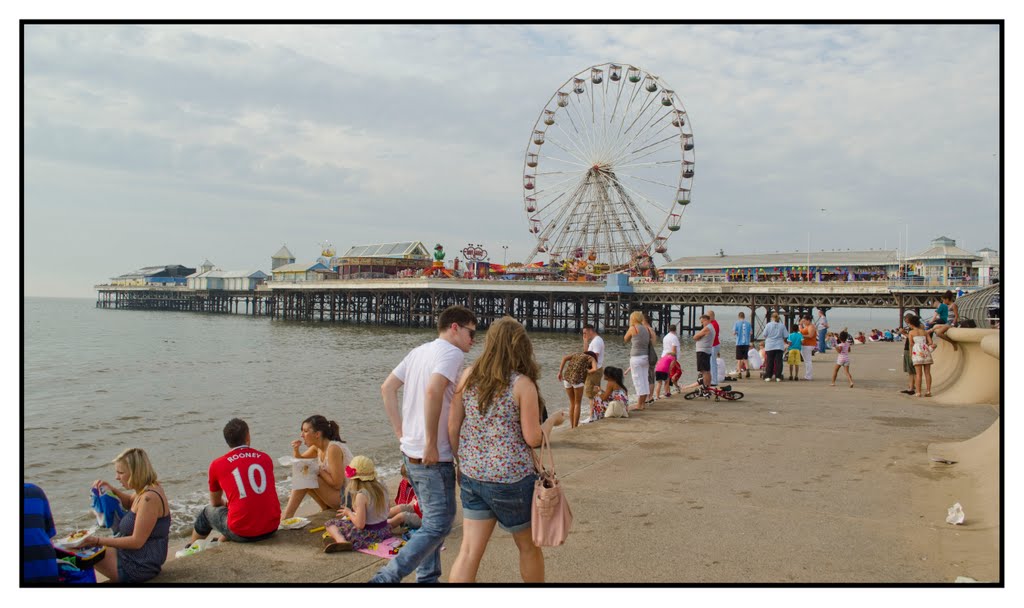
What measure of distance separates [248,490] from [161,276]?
4628 inches

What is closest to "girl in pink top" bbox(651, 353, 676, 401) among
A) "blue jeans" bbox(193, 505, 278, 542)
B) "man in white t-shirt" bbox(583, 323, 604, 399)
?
"man in white t-shirt" bbox(583, 323, 604, 399)

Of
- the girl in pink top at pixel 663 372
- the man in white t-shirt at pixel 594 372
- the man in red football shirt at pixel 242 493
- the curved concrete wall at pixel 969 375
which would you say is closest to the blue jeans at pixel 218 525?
the man in red football shirt at pixel 242 493

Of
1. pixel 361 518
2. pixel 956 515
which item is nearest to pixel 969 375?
pixel 956 515

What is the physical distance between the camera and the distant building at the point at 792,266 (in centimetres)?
5988

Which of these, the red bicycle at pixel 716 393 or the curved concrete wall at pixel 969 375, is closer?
the curved concrete wall at pixel 969 375

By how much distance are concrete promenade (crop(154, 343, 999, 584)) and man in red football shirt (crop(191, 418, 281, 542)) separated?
122 millimetres

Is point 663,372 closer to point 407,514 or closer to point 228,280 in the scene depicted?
point 407,514

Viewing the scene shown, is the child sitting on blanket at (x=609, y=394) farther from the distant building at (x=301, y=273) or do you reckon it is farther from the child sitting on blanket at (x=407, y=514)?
the distant building at (x=301, y=273)

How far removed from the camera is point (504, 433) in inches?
142

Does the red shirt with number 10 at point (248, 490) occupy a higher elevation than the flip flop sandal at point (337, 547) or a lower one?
higher

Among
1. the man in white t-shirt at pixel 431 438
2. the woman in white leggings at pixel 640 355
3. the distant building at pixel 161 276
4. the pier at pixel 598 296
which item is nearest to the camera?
the man in white t-shirt at pixel 431 438

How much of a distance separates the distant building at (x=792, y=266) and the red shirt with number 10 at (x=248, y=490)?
5620 cm

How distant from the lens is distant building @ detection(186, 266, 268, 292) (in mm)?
96500

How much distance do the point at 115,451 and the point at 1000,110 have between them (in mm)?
12281
